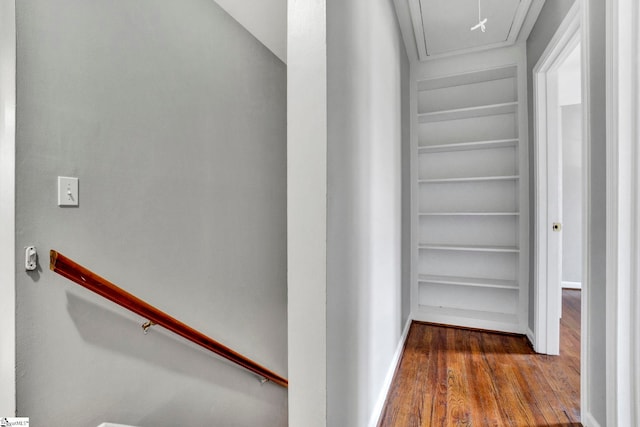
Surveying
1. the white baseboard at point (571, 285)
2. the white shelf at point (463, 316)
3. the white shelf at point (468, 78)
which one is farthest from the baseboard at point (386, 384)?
the white baseboard at point (571, 285)

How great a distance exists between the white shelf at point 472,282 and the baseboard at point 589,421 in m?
1.26

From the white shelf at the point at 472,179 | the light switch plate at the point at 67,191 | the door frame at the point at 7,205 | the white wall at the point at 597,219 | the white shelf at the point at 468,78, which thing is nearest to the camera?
the door frame at the point at 7,205

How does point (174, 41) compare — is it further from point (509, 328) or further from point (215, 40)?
point (509, 328)

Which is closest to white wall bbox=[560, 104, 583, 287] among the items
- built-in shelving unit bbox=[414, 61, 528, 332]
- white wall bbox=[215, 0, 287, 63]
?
built-in shelving unit bbox=[414, 61, 528, 332]

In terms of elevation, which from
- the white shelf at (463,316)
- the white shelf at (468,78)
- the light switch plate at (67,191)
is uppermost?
the white shelf at (468,78)

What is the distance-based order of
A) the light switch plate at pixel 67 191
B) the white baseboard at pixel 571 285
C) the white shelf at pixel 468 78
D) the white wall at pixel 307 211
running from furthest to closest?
the white baseboard at pixel 571 285 → the white shelf at pixel 468 78 → the light switch plate at pixel 67 191 → the white wall at pixel 307 211

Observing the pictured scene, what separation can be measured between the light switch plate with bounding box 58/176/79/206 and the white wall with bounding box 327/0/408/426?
42.4 inches

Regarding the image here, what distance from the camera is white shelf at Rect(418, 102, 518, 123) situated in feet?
9.30

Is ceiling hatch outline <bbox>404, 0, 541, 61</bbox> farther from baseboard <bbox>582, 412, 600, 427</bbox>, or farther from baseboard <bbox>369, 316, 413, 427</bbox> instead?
baseboard <bbox>582, 412, 600, 427</bbox>

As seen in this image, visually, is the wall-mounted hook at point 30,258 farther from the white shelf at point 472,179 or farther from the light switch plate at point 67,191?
the white shelf at point 472,179

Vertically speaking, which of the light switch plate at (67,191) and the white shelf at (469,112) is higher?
the white shelf at (469,112)

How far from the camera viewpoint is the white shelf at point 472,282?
112 inches

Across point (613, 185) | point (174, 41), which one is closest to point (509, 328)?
point (613, 185)

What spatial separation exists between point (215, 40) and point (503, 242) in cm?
292
